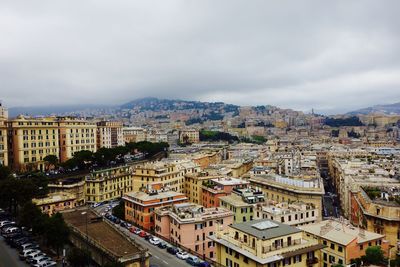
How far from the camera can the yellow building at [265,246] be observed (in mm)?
22281

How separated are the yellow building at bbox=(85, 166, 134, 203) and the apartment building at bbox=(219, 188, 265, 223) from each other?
18.9m

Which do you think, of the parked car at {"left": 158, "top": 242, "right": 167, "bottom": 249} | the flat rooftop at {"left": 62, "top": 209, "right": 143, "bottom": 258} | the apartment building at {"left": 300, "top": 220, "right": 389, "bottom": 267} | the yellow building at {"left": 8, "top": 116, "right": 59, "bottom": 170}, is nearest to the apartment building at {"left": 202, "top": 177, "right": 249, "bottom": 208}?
the parked car at {"left": 158, "top": 242, "right": 167, "bottom": 249}

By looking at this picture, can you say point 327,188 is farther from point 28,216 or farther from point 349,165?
point 28,216

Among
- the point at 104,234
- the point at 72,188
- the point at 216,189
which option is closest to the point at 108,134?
the point at 72,188

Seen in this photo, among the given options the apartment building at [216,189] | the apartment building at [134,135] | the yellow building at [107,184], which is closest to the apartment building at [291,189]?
the apartment building at [216,189]

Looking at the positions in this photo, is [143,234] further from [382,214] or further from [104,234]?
[382,214]

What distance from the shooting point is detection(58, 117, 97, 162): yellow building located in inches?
2480

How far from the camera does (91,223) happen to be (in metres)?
33.0

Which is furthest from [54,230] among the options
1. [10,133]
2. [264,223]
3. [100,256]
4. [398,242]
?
[10,133]

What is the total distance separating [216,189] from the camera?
145 feet

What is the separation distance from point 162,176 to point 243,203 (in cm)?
1457

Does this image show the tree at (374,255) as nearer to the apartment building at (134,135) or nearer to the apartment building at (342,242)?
the apartment building at (342,242)

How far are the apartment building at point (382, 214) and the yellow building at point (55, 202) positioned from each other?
99.6 ft

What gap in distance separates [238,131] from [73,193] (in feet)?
476
